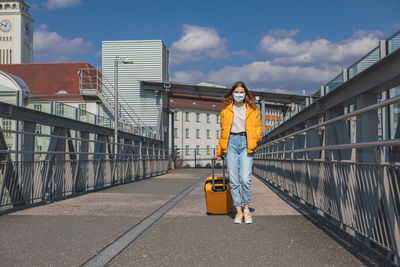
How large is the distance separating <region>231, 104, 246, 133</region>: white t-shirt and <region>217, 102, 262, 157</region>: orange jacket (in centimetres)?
6

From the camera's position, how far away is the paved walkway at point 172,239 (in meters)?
4.22

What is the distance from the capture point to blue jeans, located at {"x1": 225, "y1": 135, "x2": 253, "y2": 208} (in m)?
6.59

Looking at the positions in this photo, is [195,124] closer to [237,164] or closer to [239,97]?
[237,164]

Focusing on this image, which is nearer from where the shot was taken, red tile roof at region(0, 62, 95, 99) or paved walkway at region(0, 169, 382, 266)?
paved walkway at region(0, 169, 382, 266)

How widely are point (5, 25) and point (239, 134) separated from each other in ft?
408

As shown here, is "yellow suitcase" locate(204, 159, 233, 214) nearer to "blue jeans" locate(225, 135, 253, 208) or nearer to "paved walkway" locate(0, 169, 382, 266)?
"paved walkway" locate(0, 169, 382, 266)

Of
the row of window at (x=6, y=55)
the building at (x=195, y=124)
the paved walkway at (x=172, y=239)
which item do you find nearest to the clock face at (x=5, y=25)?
the row of window at (x=6, y=55)

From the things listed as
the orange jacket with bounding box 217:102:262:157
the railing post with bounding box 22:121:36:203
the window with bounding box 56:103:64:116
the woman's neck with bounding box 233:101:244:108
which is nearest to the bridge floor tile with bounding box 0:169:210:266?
the railing post with bounding box 22:121:36:203

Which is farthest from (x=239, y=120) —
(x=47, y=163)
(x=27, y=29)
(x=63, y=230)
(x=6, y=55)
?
(x=27, y=29)

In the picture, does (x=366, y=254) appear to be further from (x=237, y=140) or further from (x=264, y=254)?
(x=237, y=140)

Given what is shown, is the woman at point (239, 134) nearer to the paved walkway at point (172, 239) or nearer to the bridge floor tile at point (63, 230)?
the paved walkway at point (172, 239)

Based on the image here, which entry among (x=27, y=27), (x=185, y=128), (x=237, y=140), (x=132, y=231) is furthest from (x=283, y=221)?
(x=27, y=27)

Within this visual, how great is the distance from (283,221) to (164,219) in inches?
64.3

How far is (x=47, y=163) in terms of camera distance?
9781 millimetres
